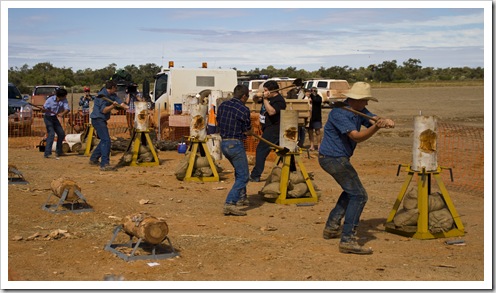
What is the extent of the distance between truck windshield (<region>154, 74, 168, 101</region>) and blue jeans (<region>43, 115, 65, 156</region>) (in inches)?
246

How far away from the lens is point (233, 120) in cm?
1075

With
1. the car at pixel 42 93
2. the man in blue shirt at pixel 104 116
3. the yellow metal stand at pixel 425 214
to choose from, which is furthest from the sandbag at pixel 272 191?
the car at pixel 42 93

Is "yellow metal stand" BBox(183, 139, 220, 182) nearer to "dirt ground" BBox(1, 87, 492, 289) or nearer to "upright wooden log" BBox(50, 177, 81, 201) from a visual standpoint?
"dirt ground" BBox(1, 87, 492, 289)

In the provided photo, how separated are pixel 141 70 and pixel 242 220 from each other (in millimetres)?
55972

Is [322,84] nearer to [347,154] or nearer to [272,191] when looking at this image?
[272,191]

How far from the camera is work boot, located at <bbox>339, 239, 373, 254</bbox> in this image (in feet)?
27.2

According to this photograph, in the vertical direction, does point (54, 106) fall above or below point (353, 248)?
above

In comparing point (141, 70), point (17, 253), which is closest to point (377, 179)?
point (17, 253)

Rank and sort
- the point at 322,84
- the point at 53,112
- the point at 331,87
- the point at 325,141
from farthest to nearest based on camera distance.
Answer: the point at 322,84, the point at 331,87, the point at 53,112, the point at 325,141

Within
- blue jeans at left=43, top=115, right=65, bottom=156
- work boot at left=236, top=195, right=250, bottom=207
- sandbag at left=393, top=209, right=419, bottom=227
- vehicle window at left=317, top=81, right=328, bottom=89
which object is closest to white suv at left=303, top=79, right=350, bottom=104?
vehicle window at left=317, top=81, right=328, bottom=89

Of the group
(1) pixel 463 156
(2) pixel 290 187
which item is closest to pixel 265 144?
(2) pixel 290 187

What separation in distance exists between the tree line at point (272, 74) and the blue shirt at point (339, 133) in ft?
137

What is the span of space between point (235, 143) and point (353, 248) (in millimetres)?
3062

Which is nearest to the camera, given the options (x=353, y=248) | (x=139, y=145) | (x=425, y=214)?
(x=353, y=248)
